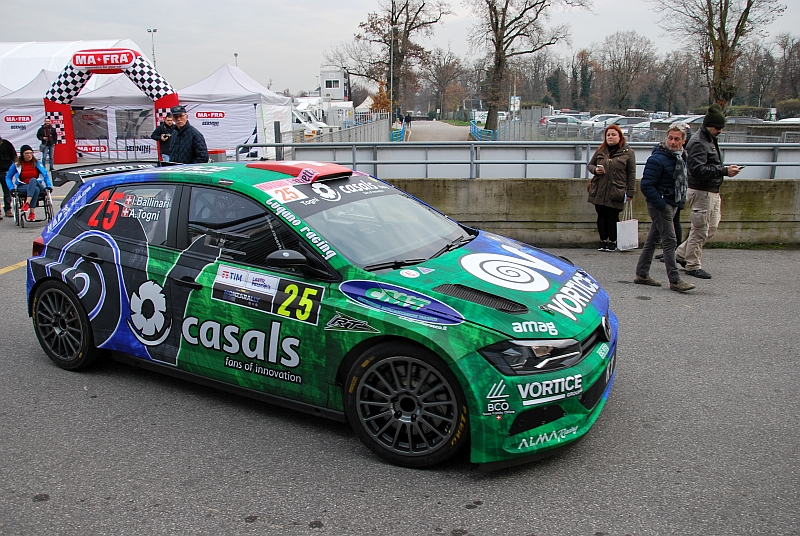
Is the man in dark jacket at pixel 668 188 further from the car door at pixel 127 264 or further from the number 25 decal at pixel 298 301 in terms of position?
the car door at pixel 127 264

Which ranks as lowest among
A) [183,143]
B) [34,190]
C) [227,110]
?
[34,190]

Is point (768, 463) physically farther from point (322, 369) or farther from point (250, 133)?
point (250, 133)

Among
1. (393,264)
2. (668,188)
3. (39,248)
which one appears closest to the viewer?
(393,264)

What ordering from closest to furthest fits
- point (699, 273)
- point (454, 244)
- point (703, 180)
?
point (454, 244)
point (703, 180)
point (699, 273)

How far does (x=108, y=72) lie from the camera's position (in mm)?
21328

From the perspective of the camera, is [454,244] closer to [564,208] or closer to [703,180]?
[703,180]

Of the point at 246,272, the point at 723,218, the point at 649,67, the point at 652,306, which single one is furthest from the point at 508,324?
the point at 649,67

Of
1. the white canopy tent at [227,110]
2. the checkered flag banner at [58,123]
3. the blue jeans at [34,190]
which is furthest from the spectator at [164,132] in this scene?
the checkered flag banner at [58,123]

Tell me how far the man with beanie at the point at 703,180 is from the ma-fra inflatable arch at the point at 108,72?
653 inches

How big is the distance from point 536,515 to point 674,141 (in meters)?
5.13

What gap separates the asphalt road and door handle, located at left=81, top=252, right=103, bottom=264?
0.88 meters

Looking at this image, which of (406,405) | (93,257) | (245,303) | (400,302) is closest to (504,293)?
(400,302)

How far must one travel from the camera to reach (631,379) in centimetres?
475

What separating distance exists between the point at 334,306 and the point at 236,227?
3.19 ft
